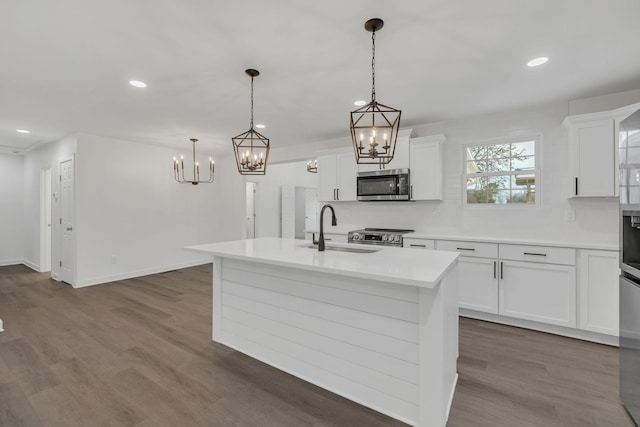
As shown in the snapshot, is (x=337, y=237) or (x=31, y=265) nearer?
(x=337, y=237)

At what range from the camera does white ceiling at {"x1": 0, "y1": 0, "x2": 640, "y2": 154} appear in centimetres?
190

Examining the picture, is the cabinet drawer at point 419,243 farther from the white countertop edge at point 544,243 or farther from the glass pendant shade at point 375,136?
the glass pendant shade at point 375,136

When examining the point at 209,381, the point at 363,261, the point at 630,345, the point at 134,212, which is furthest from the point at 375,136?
the point at 134,212

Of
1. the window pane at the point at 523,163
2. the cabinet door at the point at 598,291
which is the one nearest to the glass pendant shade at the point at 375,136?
the window pane at the point at 523,163

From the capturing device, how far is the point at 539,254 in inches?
121

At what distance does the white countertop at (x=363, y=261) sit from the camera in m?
1.58

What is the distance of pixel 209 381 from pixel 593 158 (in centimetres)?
411

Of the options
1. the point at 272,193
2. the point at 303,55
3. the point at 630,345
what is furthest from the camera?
the point at 272,193

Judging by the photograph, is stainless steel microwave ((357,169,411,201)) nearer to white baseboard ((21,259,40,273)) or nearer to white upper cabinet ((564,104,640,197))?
white upper cabinet ((564,104,640,197))

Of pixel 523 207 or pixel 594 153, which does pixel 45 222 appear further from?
pixel 594 153

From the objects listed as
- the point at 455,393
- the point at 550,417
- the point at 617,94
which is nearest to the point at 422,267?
the point at 455,393

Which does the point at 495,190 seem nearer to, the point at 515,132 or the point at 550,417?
the point at 515,132

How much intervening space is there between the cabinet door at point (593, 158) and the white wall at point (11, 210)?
33.0 feet

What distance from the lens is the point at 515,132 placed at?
12.1 feet
